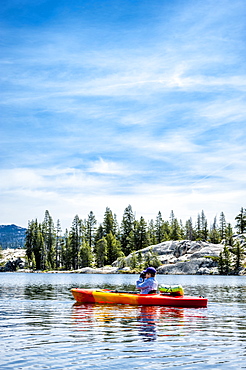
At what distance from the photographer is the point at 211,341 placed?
12656 mm

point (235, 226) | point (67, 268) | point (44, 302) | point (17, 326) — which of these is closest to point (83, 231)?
point (67, 268)

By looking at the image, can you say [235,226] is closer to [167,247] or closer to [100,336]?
[167,247]

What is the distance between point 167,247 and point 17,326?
91730mm

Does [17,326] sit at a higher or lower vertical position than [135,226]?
lower

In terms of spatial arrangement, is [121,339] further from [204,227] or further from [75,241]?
[204,227]

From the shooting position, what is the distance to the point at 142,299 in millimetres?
22453

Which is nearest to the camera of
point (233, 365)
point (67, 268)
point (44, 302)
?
point (233, 365)

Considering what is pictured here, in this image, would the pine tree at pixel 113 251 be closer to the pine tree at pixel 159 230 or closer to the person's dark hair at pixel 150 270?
the pine tree at pixel 159 230

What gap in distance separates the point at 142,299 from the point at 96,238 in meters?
113

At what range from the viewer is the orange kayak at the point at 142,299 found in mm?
22291

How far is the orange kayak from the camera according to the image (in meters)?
22.3

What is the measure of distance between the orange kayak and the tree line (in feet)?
291

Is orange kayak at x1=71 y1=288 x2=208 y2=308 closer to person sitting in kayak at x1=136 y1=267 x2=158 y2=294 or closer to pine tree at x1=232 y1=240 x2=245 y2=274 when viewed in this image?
person sitting in kayak at x1=136 y1=267 x2=158 y2=294

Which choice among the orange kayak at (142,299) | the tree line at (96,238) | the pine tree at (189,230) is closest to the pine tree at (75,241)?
the tree line at (96,238)
